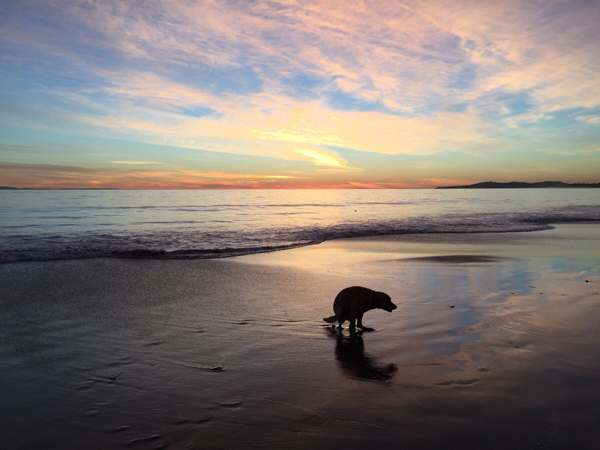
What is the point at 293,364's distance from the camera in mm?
5391

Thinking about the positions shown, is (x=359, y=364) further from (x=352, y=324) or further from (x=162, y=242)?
(x=162, y=242)

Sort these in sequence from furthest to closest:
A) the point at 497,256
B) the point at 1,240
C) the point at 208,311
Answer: the point at 1,240 < the point at 497,256 < the point at 208,311

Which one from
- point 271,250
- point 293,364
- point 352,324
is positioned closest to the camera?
point 293,364

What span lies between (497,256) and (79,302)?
1420 centimetres

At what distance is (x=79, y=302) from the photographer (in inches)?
341

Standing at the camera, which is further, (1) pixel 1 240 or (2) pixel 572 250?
(1) pixel 1 240

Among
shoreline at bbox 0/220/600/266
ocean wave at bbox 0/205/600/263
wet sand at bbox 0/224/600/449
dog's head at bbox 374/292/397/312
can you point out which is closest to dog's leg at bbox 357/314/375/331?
wet sand at bbox 0/224/600/449

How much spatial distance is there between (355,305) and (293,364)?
1.78 meters

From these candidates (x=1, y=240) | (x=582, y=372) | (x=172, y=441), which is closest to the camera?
(x=172, y=441)

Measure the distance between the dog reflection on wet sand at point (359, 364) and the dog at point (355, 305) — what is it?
482mm

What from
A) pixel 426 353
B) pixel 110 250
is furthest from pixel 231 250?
pixel 426 353

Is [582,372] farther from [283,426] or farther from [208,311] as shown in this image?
[208,311]

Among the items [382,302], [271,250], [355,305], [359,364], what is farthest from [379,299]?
[271,250]

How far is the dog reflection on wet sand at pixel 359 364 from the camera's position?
16.5 ft
